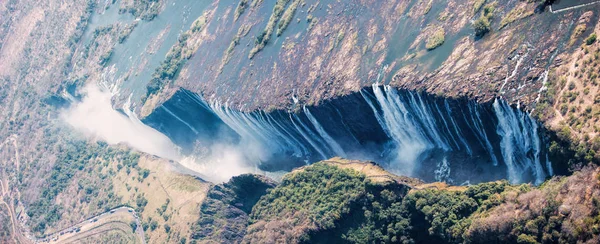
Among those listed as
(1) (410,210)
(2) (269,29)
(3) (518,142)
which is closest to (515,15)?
(3) (518,142)

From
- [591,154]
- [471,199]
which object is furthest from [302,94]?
[591,154]

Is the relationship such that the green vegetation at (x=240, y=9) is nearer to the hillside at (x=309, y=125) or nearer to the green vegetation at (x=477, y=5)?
the hillside at (x=309, y=125)

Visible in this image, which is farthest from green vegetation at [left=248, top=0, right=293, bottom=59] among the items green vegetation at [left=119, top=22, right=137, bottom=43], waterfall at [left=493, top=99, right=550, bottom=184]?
green vegetation at [left=119, top=22, right=137, bottom=43]

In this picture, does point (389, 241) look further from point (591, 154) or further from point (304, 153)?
point (304, 153)

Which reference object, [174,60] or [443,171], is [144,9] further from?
[443,171]

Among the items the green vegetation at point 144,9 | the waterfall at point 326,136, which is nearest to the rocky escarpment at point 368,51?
the waterfall at point 326,136

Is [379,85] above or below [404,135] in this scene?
above
